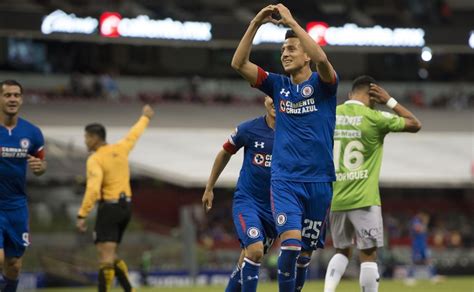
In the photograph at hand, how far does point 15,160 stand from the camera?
1250cm

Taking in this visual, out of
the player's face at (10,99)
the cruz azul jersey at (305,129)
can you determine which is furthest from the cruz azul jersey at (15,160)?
the cruz azul jersey at (305,129)

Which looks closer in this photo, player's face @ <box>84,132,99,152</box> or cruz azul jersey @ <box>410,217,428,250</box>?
player's face @ <box>84,132,99,152</box>

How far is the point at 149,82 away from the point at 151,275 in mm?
17821

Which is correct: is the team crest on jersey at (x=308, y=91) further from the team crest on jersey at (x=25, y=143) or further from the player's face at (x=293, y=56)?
the team crest on jersey at (x=25, y=143)

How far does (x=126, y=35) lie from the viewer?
3956 centimetres

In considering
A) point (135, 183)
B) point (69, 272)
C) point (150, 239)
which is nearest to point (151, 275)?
point (69, 272)

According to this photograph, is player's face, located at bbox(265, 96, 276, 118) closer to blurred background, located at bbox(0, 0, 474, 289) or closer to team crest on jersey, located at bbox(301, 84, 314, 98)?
team crest on jersey, located at bbox(301, 84, 314, 98)

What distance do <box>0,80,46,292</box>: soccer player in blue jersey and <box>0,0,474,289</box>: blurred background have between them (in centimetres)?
1390

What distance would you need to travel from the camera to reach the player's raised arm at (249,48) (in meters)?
9.74

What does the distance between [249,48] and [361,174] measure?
269 centimetres

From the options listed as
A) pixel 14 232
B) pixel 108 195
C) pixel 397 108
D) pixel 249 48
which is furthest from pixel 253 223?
pixel 108 195

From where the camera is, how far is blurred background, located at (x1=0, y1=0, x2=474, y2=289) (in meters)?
29.5

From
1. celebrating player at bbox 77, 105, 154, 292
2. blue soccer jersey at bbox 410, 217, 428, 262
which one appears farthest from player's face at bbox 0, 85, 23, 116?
blue soccer jersey at bbox 410, 217, 428, 262

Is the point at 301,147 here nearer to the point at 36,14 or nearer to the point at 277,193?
the point at 277,193
